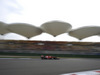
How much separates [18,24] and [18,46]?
7.15 meters

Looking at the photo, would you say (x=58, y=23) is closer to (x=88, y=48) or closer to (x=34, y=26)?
(x=34, y=26)

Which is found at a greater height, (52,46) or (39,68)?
(52,46)

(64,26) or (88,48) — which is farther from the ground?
(64,26)

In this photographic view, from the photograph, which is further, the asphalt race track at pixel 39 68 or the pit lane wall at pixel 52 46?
the pit lane wall at pixel 52 46

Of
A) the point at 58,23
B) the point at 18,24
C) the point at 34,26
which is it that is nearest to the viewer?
the point at 58,23

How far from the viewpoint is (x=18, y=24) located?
28.4m

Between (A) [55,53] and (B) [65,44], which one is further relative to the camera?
(B) [65,44]

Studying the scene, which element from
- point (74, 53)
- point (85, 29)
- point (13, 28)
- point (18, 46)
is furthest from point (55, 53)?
point (13, 28)

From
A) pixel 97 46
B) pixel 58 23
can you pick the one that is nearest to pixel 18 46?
pixel 58 23

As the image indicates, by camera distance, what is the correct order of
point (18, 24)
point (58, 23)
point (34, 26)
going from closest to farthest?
point (58, 23), point (18, 24), point (34, 26)

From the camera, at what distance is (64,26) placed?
28109 mm

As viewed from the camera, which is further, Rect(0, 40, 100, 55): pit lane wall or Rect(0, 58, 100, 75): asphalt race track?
Rect(0, 40, 100, 55): pit lane wall

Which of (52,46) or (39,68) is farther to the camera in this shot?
(52,46)

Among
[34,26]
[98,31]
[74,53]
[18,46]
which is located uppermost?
[34,26]
